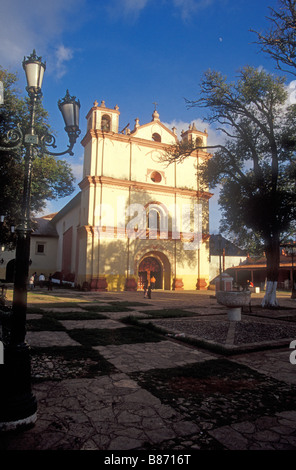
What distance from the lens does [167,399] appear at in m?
3.24

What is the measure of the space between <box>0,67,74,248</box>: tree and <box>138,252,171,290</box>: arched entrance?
924 centimetres

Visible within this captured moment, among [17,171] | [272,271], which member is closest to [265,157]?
[272,271]

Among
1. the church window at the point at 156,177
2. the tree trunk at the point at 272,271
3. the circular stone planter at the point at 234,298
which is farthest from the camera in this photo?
the church window at the point at 156,177

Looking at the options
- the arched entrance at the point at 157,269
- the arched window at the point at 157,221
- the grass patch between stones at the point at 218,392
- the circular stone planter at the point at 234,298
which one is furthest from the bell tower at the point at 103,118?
the grass patch between stones at the point at 218,392

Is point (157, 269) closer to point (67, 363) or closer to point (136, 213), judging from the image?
point (136, 213)

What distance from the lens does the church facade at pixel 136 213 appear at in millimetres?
22484

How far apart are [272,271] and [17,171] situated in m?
13.0

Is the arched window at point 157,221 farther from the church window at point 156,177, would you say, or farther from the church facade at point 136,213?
the church window at point 156,177

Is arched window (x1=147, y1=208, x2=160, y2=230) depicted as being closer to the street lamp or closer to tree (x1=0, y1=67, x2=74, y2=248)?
tree (x1=0, y1=67, x2=74, y2=248)

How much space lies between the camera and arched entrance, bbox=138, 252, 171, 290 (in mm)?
25047

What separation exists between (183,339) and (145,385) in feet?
9.16

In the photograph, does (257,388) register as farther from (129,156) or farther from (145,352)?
(129,156)

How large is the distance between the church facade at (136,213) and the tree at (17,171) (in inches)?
106
